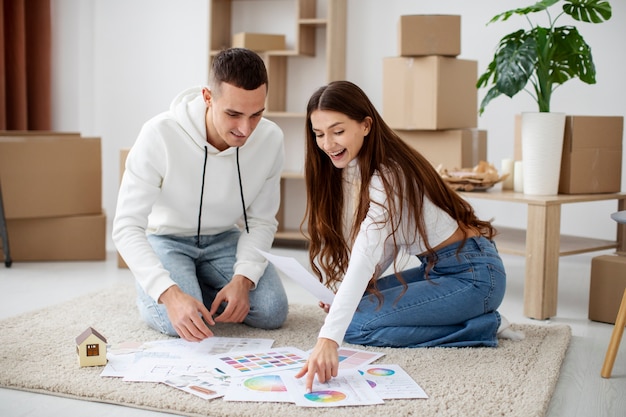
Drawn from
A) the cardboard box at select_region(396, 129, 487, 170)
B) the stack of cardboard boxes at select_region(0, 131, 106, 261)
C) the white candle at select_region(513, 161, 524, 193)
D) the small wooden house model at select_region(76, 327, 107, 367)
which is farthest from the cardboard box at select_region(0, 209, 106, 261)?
the white candle at select_region(513, 161, 524, 193)

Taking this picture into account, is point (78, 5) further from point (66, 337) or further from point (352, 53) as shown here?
point (66, 337)

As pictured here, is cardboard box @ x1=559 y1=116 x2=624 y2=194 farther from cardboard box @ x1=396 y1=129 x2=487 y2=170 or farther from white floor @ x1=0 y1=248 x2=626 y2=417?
cardboard box @ x1=396 y1=129 x2=487 y2=170

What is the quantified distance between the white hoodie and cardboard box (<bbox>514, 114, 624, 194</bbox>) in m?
1.06

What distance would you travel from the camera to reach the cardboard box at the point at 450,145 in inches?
131

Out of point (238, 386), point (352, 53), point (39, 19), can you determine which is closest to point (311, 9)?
point (352, 53)

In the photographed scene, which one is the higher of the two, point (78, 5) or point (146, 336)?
point (78, 5)

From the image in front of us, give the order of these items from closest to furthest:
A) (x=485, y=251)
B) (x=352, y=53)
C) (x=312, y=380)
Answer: (x=312, y=380), (x=485, y=251), (x=352, y=53)

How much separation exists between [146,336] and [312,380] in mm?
682

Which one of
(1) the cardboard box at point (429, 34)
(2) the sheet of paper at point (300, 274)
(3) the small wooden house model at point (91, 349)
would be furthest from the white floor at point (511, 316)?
(1) the cardboard box at point (429, 34)

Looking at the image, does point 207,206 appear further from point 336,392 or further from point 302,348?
point 336,392

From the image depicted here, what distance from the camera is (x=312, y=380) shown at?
1.64 meters

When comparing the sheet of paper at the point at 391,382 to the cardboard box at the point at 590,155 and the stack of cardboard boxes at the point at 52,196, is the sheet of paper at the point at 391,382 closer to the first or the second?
the cardboard box at the point at 590,155

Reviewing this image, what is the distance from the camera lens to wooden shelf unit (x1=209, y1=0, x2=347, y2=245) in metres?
3.94

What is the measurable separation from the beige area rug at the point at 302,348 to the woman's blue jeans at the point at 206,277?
5 centimetres
